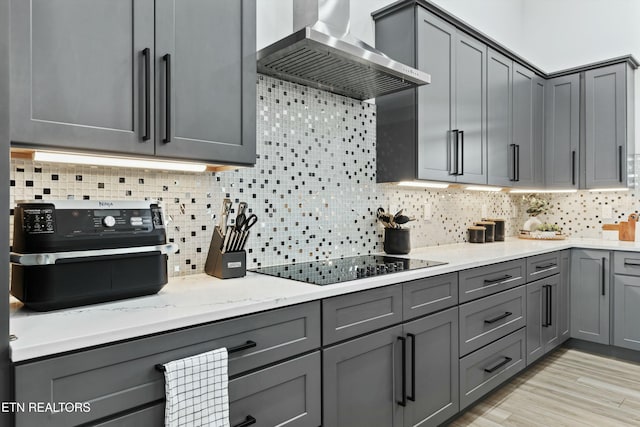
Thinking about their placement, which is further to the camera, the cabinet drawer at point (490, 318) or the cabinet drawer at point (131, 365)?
the cabinet drawer at point (490, 318)

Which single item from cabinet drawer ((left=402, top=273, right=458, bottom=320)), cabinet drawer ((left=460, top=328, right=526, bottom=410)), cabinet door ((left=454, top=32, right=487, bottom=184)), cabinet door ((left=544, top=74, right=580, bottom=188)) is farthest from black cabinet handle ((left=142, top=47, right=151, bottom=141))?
cabinet door ((left=544, top=74, right=580, bottom=188))

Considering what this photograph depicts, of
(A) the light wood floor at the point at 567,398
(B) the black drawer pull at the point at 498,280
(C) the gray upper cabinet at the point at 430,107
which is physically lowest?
(A) the light wood floor at the point at 567,398

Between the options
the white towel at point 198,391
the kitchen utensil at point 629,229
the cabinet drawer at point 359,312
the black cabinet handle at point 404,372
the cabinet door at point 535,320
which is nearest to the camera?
the white towel at point 198,391

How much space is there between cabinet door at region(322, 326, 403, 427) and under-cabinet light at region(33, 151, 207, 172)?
0.94 metres

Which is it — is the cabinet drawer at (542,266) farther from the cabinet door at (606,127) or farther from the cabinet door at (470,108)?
the cabinet door at (606,127)

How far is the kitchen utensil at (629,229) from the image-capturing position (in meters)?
3.52

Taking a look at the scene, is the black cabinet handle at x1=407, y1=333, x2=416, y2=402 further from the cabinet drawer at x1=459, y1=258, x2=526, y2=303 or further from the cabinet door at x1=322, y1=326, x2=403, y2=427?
the cabinet drawer at x1=459, y1=258, x2=526, y2=303

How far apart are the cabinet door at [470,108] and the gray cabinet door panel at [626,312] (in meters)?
1.38

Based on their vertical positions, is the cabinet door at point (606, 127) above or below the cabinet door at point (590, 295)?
above

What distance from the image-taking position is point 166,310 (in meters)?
1.23

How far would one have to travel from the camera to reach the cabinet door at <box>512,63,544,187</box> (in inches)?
134

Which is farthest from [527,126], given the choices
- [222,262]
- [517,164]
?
[222,262]

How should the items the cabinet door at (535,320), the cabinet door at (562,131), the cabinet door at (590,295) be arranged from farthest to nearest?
the cabinet door at (562,131) → the cabinet door at (590,295) → the cabinet door at (535,320)

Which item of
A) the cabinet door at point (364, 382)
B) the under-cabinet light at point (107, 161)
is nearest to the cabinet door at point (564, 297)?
the cabinet door at point (364, 382)
